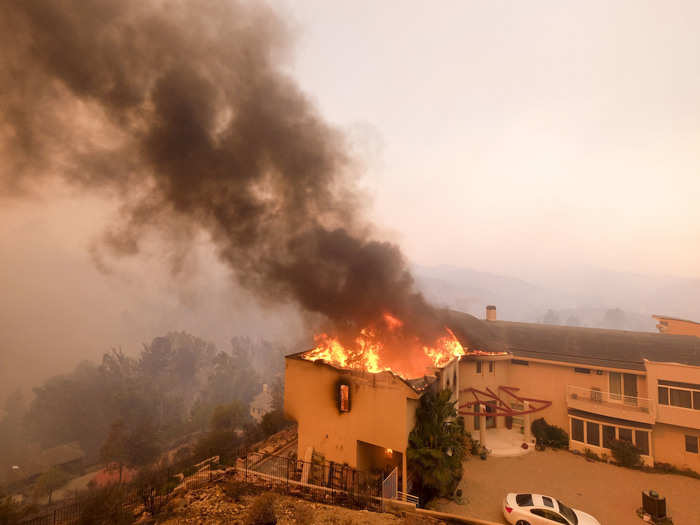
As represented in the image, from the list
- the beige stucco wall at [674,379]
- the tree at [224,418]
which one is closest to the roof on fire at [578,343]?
the beige stucco wall at [674,379]

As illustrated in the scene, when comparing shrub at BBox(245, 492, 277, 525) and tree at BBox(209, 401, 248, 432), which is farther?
tree at BBox(209, 401, 248, 432)

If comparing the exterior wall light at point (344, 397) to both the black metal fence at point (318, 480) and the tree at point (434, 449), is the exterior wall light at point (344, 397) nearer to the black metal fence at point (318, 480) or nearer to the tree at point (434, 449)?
the black metal fence at point (318, 480)

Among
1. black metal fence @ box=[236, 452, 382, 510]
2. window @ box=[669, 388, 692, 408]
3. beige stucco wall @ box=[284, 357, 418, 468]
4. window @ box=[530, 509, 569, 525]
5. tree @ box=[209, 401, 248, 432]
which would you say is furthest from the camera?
tree @ box=[209, 401, 248, 432]

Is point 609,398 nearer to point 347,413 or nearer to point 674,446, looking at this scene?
point 674,446

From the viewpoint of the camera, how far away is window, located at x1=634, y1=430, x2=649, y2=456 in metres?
18.2

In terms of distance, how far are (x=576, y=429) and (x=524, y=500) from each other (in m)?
9.40

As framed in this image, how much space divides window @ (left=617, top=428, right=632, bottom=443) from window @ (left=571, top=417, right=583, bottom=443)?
1.82m

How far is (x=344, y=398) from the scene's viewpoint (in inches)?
613

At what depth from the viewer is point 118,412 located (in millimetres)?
64062

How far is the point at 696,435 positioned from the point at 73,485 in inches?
2627

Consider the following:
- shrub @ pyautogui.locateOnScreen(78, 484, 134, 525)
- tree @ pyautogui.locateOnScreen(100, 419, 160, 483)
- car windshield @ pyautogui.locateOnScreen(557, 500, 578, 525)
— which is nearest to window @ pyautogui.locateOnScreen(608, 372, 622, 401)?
car windshield @ pyautogui.locateOnScreen(557, 500, 578, 525)

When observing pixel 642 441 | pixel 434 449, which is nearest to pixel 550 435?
pixel 642 441

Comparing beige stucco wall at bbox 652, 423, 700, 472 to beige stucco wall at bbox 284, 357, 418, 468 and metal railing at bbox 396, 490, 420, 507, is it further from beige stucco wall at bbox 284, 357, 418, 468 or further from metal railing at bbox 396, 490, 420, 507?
beige stucco wall at bbox 284, 357, 418, 468

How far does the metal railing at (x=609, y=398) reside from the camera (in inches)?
750
